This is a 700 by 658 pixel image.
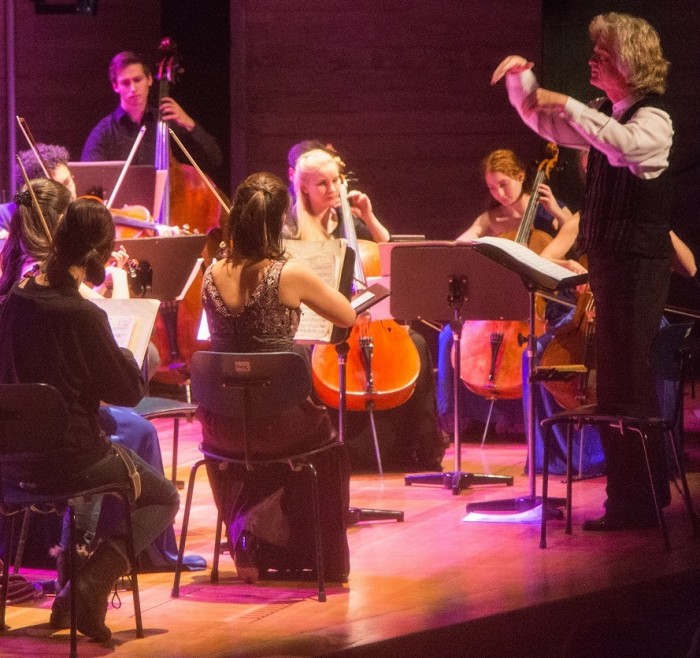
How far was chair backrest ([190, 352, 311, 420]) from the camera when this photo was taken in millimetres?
3672

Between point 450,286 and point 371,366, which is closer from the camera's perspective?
point 450,286

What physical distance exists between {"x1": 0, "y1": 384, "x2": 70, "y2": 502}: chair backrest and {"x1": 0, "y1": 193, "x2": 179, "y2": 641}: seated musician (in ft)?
0.17

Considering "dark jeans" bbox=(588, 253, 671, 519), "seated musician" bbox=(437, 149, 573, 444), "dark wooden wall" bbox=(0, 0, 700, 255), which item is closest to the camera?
"dark jeans" bbox=(588, 253, 671, 519)

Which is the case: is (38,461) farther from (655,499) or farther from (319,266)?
(655,499)

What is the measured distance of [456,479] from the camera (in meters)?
5.35

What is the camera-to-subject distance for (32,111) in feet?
26.5

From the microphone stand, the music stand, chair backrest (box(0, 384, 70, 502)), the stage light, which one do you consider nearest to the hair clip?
chair backrest (box(0, 384, 70, 502))

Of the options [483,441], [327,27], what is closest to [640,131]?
[483,441]

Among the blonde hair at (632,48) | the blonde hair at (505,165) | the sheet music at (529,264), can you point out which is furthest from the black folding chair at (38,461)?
the blonde hair at (505,165)

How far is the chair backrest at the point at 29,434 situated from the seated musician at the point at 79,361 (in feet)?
0.17

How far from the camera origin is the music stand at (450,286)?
16.3 feet

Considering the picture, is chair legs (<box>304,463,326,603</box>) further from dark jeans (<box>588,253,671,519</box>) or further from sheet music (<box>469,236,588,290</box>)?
dark jeans (<box>588,253,671,519</box>)

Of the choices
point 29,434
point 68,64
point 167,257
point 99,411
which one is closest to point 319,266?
point 167,257

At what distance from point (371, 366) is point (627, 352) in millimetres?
1269
